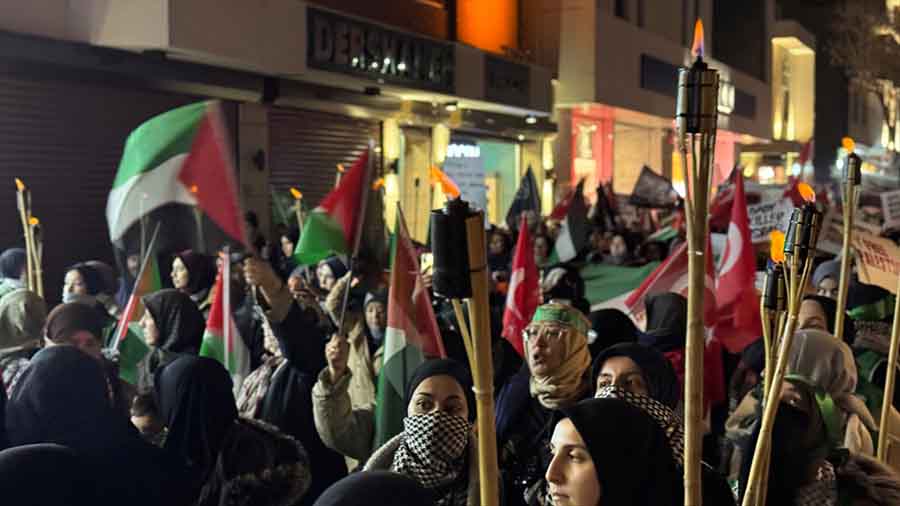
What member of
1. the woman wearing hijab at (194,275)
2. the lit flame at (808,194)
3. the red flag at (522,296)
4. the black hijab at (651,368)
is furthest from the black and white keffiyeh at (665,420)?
the woman wearing hijab at (194,275)

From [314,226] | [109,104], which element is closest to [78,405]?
[314,226]

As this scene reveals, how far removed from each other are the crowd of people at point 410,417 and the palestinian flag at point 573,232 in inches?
283

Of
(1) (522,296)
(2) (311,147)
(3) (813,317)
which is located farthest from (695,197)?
(2) (311,147)

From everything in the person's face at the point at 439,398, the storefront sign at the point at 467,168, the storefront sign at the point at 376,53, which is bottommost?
the person's face at the point at 439,398

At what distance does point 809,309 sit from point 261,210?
11.2 m

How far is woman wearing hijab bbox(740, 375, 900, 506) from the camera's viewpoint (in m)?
3.42

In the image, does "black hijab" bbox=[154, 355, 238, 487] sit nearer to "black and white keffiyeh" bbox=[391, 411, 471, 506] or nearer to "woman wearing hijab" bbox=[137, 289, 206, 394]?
"black and white keffiyeh" bbox=[391, 411, 471, 506]

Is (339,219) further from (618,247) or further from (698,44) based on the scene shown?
(618,247)

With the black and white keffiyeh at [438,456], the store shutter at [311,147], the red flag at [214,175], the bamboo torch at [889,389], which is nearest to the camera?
the black and white keffiyeh at [438,456]

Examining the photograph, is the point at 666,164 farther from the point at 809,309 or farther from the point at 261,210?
the point at 809,309

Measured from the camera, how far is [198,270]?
7.62 metres

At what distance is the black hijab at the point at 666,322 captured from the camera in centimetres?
580

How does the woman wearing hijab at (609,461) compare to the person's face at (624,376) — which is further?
the person's face at (624,376)

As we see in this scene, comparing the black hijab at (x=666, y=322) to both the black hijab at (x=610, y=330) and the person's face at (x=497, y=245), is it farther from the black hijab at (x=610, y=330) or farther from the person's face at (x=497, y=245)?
the person's face at (x=497, y=245)
